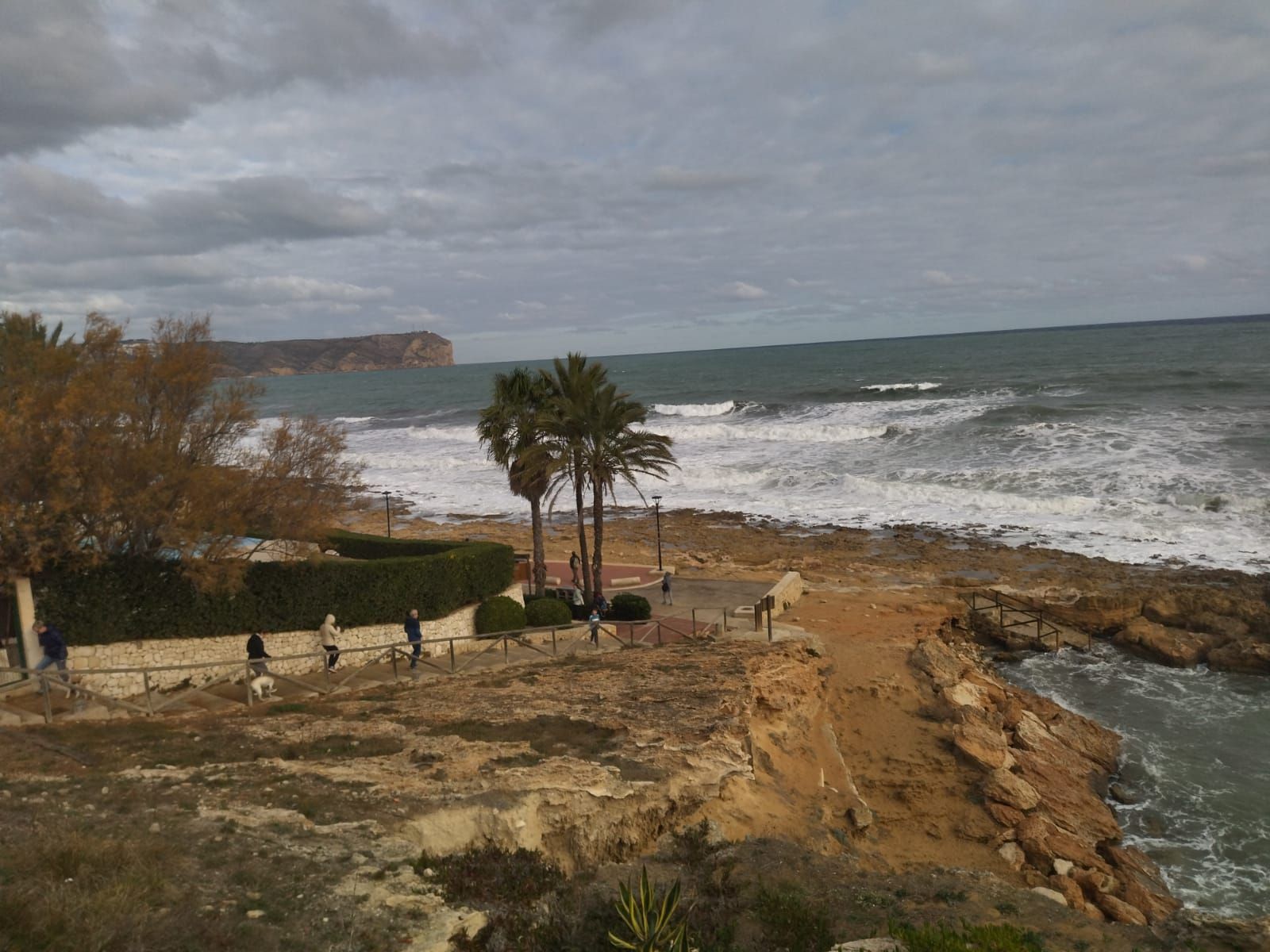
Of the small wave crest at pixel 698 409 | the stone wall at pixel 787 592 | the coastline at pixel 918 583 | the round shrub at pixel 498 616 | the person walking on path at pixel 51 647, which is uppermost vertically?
the small wave crest at pixel 698 409

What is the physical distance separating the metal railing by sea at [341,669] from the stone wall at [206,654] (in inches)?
2.5

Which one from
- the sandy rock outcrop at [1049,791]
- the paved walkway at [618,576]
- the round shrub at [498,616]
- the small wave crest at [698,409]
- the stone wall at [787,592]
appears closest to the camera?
the sandy rock outcrop at [1049,791]

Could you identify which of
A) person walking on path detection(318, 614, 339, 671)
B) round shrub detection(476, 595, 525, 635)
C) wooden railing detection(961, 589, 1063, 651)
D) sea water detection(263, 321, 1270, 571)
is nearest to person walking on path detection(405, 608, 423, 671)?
person walking on path detection(318, 614, 339, 671)

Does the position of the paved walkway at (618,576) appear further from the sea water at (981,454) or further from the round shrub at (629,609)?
the sea water at (981,454)

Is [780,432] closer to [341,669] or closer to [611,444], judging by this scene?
[611,444]

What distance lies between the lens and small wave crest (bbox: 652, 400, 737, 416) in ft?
292

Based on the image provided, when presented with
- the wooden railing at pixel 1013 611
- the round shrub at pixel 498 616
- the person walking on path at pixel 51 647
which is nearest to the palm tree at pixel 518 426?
the round shrub at pixel 498 616

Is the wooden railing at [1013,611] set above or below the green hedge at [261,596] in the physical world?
A: below

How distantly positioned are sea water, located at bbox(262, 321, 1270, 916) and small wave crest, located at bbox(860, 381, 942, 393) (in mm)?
636

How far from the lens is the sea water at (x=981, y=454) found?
37.3 m

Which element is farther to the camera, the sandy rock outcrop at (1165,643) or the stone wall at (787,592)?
the stone wall at (787,592)

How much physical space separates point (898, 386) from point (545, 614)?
8228cm

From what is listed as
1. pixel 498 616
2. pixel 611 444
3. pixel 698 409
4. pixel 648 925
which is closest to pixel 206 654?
A: pixel 498 616

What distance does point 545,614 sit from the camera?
2145 centimetres
